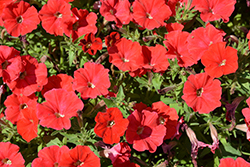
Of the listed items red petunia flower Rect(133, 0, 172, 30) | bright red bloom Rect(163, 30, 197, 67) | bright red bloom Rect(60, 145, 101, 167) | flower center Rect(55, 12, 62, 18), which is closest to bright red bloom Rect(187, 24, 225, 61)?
bright red bloom Rect(163, 30, 197, 67)

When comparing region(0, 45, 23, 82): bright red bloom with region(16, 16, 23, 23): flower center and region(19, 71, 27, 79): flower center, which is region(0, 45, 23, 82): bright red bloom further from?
region(16, 16, 23, 23): flower center

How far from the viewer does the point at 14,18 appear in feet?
8.18

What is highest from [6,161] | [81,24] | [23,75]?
[81,24]

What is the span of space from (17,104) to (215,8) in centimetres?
226

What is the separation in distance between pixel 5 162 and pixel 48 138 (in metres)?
0.42

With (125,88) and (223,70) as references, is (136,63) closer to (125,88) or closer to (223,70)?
(125,88)

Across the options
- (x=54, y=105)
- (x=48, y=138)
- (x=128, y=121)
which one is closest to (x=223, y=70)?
(x=128, y=121)

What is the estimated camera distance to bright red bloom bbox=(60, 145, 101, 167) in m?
1.83

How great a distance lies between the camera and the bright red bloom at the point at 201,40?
222 cm

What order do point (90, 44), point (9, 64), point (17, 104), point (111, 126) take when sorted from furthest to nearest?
point (90, 44) < point (17, 104) < point (9, 64) < point (111, 126)

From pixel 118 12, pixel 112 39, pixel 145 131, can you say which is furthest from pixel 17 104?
pixel 118 12

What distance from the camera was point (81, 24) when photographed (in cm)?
259

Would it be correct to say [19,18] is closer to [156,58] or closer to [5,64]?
[5,64]

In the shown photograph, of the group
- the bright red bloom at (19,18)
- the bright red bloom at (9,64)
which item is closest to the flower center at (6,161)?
the bright red bloom at (9,64)
